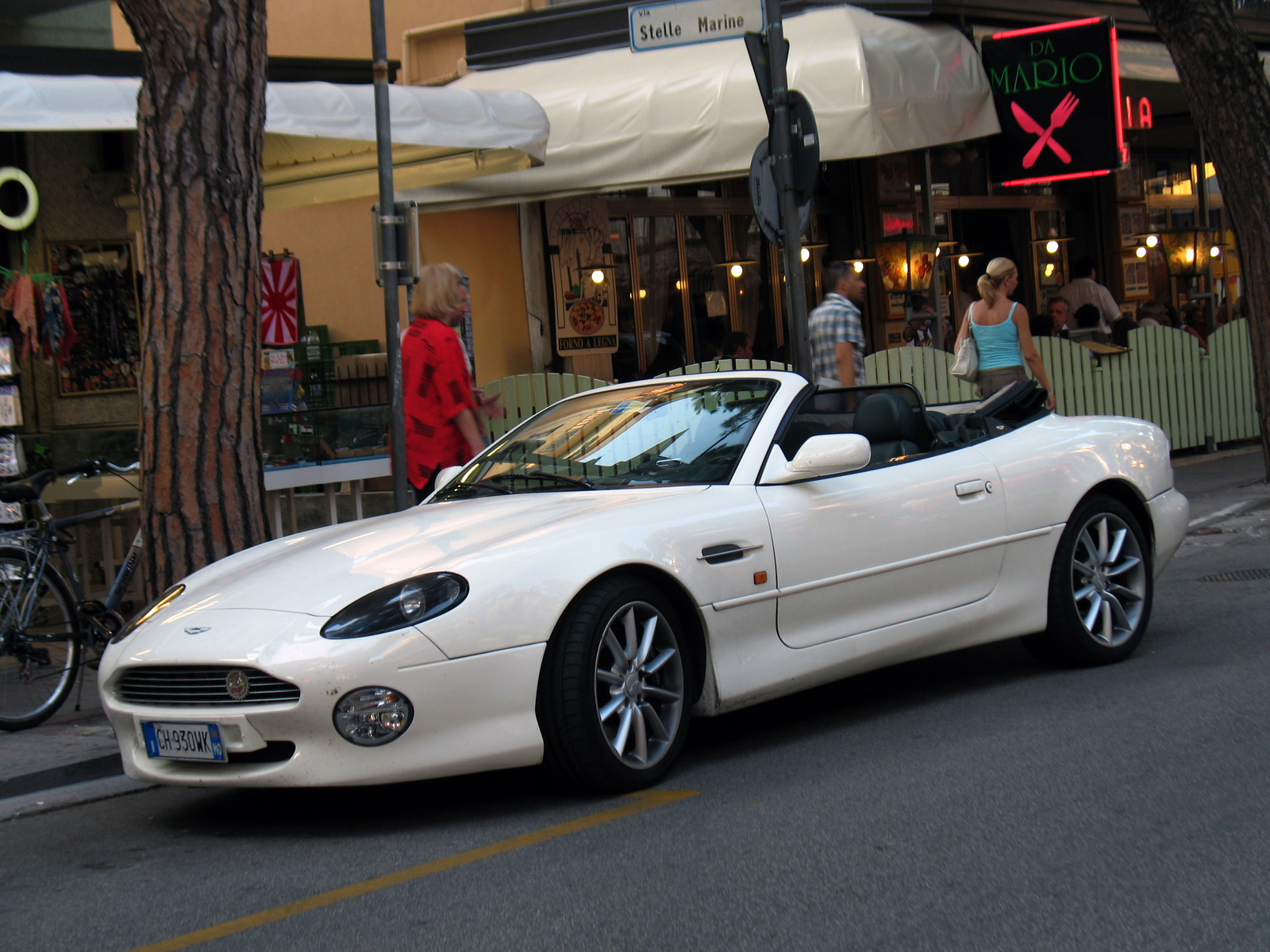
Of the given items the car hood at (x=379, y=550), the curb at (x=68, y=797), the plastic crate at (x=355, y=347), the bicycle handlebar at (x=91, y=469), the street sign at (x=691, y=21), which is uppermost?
the street sign at (x=691, y=21)

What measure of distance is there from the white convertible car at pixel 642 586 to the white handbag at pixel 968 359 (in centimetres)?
360

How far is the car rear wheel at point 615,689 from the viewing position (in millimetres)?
4402

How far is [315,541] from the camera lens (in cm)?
523

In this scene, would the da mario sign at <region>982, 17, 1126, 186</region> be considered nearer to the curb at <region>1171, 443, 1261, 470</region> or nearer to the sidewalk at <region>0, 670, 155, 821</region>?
the curb at <region>1171, 443, 1261, 470</region>

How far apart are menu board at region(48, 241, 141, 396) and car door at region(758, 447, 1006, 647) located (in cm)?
857

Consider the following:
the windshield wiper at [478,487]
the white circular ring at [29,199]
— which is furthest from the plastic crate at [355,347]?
the windshield wiper at [478,487]

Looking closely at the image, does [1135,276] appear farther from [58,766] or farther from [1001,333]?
[58,766]

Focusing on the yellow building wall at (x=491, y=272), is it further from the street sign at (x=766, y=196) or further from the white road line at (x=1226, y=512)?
the white road line at (x=1226, y=512)

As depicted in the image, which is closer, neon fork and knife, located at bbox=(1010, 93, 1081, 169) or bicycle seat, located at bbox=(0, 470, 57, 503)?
bicycle seat, located at bbox=(0, 470, 57, 503)

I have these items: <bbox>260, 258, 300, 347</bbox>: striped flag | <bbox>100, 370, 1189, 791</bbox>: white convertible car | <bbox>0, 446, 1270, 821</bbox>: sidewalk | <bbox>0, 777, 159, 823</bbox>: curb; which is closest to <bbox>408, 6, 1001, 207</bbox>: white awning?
<bbox>260, 258, 300, 347</bbox>: striped flag

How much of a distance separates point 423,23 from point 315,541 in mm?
10652

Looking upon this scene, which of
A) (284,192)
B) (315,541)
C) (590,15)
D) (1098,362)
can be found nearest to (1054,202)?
(1098,362)

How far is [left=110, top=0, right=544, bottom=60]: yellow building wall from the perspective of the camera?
48.0 feet

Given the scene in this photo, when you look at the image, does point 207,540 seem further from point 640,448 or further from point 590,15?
point 590,15
